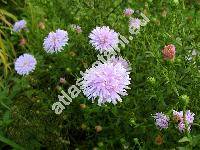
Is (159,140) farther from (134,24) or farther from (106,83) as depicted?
(134,24)

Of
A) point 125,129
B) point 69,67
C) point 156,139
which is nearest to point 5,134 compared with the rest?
point 69,67

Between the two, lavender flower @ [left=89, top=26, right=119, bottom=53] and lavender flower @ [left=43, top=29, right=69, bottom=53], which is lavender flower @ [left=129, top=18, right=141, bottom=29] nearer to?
lavender flower @ [left=89, top=26, right=119, bottom=53]

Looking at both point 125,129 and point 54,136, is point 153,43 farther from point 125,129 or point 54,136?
point 54,136

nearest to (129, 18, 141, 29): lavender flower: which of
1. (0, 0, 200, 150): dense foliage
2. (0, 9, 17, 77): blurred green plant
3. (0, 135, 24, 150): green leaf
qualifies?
(0, 0, 200, 150): dense foliage

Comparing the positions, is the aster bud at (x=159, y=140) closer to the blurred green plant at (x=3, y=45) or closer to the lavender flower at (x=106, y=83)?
the lavender flower at (x=106, y=83)

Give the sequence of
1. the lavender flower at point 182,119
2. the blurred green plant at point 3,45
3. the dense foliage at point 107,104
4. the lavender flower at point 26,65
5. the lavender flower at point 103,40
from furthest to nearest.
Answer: the blurred green plant at point 3,45 → the lavender flower at point 26,65 → the lavender flower at point 103,40 → the dense foliage at point 107,104 → the lavender flower at point 182,119

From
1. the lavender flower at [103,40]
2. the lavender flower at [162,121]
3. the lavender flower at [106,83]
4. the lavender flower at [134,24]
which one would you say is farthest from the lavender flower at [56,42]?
the lavender flower at [162,121]

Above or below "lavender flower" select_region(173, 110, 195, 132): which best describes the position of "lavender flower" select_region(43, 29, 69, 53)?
above
